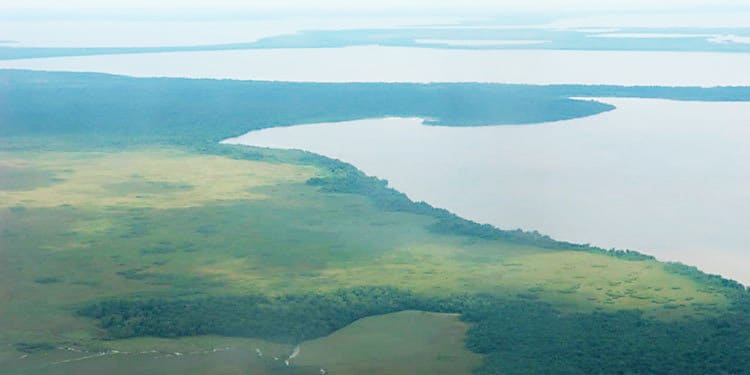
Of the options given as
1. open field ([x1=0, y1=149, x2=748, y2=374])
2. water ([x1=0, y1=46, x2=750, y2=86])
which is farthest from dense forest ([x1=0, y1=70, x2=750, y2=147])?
open field ([x1=0, y1=149, x2=748, y2=374])

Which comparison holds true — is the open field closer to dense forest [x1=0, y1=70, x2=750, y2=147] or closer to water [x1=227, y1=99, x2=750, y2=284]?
water [x1=227, y1=99, x2=750, y2=284]

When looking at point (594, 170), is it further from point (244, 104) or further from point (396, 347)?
point (244, 104)

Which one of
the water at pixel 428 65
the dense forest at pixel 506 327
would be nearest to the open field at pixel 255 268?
the dense forest at pixel 506 327

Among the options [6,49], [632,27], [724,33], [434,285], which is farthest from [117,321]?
[632,27]

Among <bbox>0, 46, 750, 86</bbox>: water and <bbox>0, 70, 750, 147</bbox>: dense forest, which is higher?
<bbox>0, 46, 750, 86</bbox>: water

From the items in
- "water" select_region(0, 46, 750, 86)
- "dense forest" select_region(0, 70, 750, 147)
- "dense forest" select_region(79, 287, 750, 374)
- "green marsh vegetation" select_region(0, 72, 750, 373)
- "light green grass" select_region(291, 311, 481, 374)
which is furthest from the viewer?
"water" select_region(0, 46, 750, 86)
